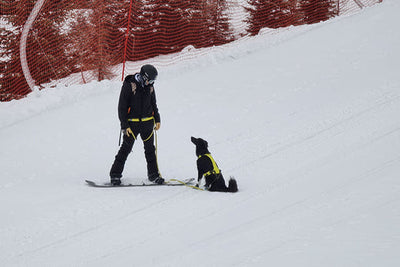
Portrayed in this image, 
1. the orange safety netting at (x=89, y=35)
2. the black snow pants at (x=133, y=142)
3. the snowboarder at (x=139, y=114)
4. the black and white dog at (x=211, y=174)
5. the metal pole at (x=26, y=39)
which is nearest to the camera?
the black and white dog at (x=211, y=174)

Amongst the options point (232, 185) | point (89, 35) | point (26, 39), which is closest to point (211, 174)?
point (232, 185)

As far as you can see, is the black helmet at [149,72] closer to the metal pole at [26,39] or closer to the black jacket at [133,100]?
the black jacket at [133,100]

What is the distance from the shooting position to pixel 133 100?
4.86 meters

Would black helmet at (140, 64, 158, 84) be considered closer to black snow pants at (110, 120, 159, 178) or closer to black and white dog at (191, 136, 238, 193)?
black snow pants at (110, 120, 159, 178)

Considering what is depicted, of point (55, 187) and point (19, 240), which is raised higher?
point (19, 240)

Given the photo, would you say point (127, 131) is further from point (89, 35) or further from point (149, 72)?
point (89, 35)

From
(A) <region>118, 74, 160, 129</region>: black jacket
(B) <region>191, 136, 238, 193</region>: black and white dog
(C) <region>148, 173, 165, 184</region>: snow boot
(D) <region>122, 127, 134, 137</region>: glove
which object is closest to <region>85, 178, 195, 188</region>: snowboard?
(C) <region>148, 173, 165, 184</region>: snow boot

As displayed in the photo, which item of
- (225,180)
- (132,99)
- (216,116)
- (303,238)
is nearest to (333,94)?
(216,116)

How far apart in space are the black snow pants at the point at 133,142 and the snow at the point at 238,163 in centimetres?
26

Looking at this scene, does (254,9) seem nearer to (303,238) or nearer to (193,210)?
(193,210)

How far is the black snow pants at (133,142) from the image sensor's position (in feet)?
16.5

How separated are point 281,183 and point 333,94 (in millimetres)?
3307

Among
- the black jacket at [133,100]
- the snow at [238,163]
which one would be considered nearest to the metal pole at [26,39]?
the snow at [238,163]

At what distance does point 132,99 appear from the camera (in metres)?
4.86
